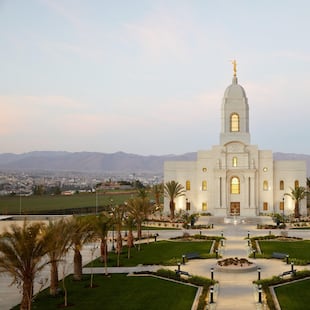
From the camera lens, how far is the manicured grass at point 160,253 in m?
31.9

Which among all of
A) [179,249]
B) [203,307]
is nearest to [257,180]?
[179,249]

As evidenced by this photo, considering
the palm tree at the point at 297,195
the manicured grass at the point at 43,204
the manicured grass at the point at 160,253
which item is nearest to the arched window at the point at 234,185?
the palm tree at the point at 297,195

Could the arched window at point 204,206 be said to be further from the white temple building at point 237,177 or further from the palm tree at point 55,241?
the palm tree at point 55,241

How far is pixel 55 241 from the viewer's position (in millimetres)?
21203

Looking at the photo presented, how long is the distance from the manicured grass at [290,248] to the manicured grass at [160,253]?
418 cm

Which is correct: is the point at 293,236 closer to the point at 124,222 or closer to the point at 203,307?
the point at 124,222

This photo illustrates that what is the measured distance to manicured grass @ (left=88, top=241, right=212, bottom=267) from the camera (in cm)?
3187

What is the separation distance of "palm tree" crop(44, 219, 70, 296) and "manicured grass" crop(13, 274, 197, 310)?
968 millimetres

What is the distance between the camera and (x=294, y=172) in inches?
2552

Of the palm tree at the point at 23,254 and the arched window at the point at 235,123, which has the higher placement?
the arched window at the point at 235,123

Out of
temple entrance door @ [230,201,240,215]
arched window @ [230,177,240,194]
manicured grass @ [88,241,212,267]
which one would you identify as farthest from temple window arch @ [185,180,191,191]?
manicured grass @ [88,241,212,267]

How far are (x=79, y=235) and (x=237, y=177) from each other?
4177 cm

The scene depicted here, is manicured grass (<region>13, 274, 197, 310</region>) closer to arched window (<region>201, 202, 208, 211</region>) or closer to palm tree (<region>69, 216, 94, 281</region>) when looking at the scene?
palm tree (<region>69, 216, 94, 281</region>)

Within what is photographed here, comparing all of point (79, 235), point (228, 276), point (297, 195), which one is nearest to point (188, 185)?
point (297, 195)
